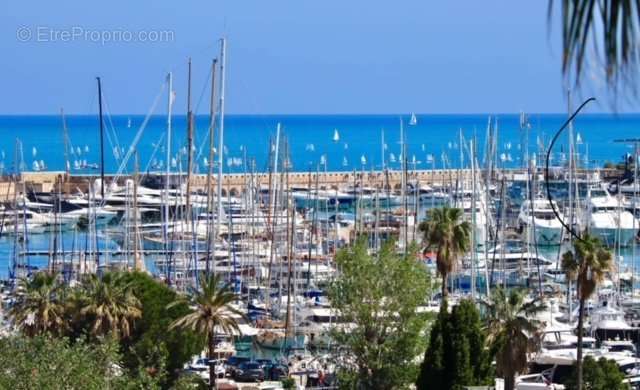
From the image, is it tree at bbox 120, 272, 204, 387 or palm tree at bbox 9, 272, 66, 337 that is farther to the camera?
tree at bbox 120, 272, 204, 387

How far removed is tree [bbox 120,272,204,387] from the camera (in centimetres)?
3844

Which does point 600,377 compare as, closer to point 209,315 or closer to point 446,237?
point 446,237

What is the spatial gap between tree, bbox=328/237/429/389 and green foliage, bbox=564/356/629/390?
15.5 ft

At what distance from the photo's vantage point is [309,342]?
179 ft

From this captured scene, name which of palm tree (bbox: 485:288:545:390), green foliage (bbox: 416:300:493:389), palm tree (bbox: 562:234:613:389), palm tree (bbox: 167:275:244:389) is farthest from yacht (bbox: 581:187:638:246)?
palm tree (bbox: 167:275:244:389)

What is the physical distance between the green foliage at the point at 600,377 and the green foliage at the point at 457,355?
301 centimetres

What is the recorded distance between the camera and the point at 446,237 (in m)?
44.6

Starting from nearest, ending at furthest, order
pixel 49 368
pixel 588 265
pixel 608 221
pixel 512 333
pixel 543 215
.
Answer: pixel 49 368, pixel 512 333, pixel 588 265, pixel 608 221, pixel 543 215

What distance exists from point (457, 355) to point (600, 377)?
14.9 feet

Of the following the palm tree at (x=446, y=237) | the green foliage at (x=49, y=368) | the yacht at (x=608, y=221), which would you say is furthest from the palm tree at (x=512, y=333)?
the yacht at (x=608, y=221)

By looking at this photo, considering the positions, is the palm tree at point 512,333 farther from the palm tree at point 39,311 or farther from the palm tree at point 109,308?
the palm tree at point 39,311

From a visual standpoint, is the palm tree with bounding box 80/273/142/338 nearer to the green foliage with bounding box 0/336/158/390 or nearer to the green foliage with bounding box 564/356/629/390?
the green foliage with bounding box 0/336/158/390

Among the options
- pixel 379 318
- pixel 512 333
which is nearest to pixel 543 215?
pixel 379 318

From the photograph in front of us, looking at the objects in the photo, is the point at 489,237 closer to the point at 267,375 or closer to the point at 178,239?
the point at 178,239
